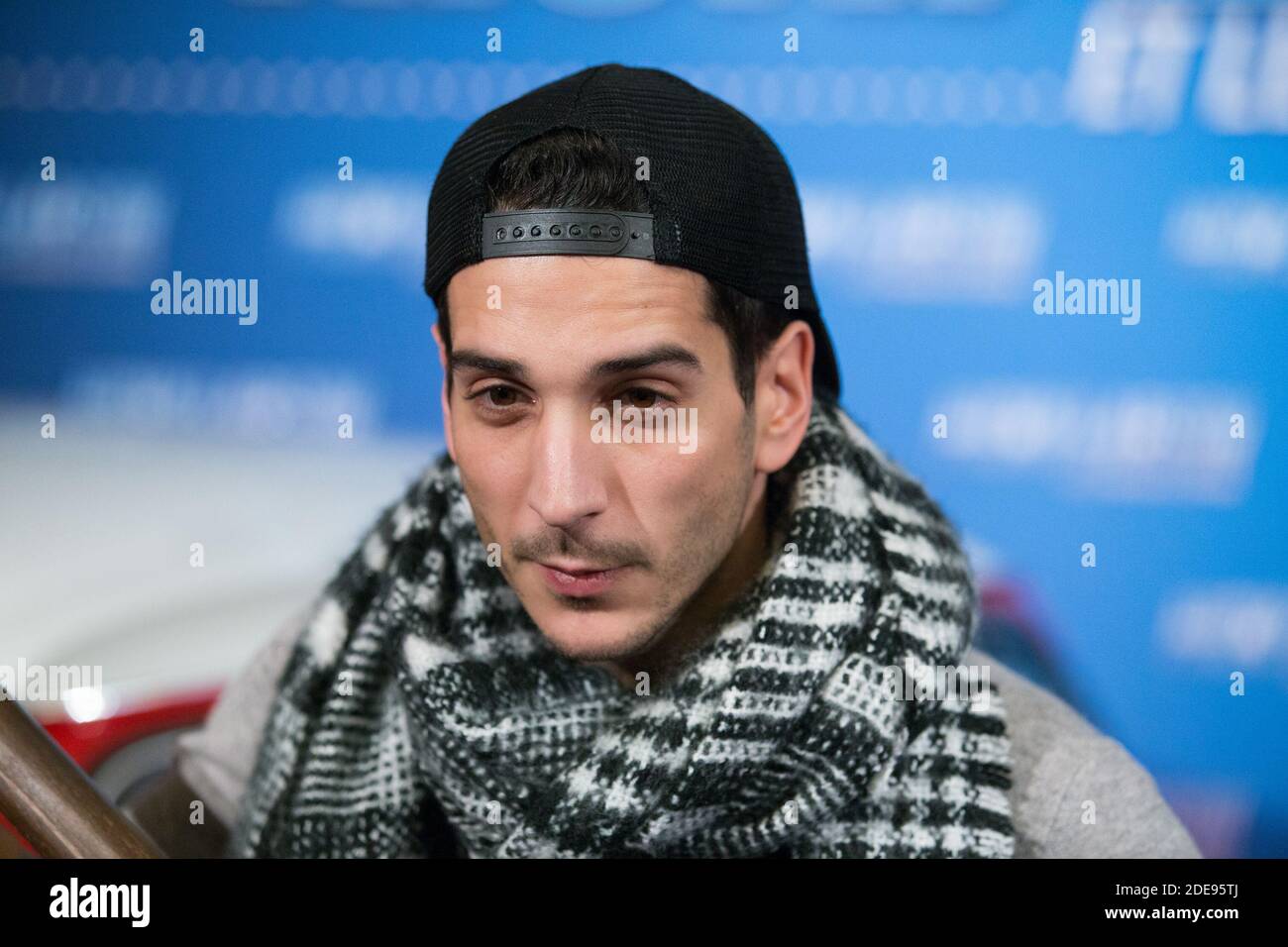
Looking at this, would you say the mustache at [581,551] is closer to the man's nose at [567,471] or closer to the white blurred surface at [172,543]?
the man's nose at [567,471]

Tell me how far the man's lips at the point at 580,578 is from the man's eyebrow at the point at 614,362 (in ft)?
0.59

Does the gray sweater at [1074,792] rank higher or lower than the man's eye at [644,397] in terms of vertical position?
lower

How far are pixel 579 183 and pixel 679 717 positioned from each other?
53 centimetres

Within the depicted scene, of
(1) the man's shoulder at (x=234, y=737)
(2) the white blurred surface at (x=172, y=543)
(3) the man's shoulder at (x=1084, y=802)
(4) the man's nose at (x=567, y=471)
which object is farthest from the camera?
(2) the white blurred surface at (x=172, y=543)

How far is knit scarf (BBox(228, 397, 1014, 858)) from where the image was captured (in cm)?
116

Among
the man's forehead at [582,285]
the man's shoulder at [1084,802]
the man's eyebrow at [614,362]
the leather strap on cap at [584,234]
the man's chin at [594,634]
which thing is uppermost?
the leather strap on cap at [584,234]

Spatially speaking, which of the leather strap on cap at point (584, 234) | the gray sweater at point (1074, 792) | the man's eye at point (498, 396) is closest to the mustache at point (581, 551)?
the man's eye at point (498, 396)

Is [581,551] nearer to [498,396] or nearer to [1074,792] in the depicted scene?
[498,396]

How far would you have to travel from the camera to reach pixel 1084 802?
126 cm

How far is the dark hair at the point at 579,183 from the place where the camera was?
1.11 meters

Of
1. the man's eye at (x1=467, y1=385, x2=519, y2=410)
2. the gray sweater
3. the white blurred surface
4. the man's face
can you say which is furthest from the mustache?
the white blurred surface

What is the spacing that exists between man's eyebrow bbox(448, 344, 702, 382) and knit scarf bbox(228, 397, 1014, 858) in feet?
0.81

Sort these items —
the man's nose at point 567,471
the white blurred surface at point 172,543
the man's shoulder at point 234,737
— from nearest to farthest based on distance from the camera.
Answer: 1. the man's nose at point 567,471
2. the man's shoulder at point 234,737
3. the white blurred surface at point 172,543

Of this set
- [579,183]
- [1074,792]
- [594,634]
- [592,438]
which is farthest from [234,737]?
[1074,792]
